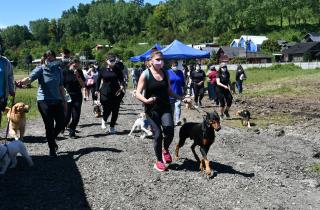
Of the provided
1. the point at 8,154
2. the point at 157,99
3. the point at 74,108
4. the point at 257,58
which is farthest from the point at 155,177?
the point at 257,58

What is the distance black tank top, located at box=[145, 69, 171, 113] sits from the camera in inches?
305

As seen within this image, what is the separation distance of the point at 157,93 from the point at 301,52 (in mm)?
87104

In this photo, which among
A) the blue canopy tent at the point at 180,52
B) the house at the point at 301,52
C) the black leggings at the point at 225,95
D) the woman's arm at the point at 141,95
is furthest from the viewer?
the house at the point at 301,52

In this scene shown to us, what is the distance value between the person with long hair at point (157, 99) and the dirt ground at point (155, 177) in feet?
1.82

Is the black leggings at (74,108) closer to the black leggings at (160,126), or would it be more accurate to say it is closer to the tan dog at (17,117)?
the tan dog at (17,117)

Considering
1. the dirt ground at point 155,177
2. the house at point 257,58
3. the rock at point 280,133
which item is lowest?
the house at point 257,58

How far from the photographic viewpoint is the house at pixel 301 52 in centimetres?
8831

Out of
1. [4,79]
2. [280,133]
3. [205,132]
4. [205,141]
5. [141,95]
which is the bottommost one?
[280,133]

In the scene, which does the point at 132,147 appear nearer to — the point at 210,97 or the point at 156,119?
the point at 156,119

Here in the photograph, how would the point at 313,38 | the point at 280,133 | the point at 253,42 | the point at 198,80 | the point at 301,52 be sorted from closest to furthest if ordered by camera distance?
the point at 280,133 → the point at 198,80 → the point at 301,52 → the point at 313,38 → the point at 253,42

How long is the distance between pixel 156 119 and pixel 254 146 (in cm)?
368

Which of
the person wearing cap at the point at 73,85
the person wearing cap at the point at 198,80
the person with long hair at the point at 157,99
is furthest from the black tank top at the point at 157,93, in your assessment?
the person wearing cap at the point at 198,80

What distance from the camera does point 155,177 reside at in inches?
300

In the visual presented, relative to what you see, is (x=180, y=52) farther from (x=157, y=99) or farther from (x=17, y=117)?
(x=157, y=99)
